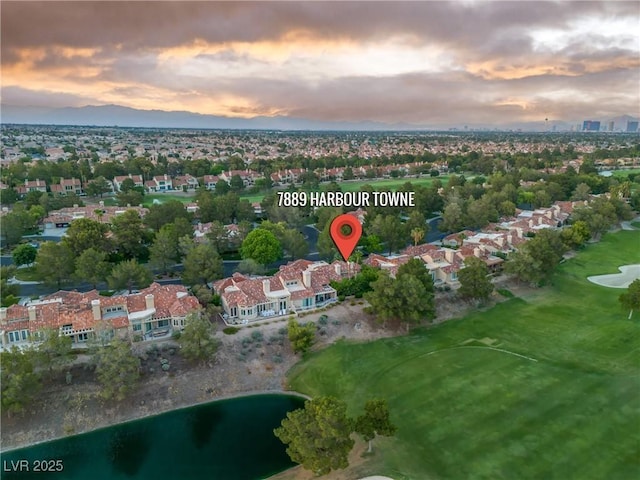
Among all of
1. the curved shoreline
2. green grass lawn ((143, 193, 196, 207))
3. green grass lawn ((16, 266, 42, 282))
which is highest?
green grass lawn ((143, 193, 196, 207))

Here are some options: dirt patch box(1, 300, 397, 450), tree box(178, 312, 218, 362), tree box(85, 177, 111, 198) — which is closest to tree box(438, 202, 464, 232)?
dirt patch box(1, 300, 397, 450)

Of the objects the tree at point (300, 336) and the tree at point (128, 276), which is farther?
the tree at point (128, 276)

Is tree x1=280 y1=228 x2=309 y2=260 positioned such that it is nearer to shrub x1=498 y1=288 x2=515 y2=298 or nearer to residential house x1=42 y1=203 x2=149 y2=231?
shrub x1=498 y1=288 x2=515 y2=298

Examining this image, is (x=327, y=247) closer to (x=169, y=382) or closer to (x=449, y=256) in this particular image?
(x=449, y=256)

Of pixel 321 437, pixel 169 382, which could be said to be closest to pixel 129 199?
pixel 169 382

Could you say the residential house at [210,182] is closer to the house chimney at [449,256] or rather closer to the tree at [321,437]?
the house chimney at [449,256]

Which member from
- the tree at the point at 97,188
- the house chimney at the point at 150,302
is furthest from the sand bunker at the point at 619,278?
the tree at the point at 97,188
